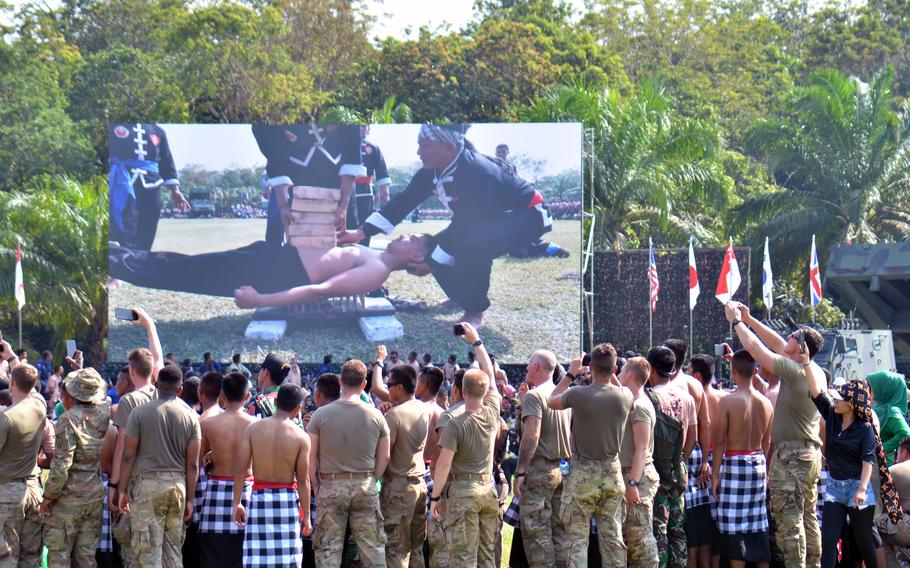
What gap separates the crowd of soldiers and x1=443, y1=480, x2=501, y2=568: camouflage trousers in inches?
0.5

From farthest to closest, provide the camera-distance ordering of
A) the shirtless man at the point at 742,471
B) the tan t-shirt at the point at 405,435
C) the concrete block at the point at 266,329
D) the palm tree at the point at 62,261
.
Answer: the palm tree at the point at 62,261 < the concrete block at the point at 266,329 < the shirtless man at the point at 742,471 < the tan t-shirt at the point at 405,435

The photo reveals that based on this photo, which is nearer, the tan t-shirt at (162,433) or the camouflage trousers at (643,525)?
the tan t-shirt at (162,433)

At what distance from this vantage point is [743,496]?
9602mm

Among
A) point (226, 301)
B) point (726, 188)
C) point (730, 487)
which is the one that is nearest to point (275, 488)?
point (730, 487)

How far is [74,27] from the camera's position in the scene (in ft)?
163

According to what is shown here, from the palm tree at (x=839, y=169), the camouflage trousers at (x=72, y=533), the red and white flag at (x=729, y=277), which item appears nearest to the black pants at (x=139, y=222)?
the red and white flag at (x=729, y=277)

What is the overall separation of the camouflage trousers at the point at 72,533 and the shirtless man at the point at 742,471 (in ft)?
13.9

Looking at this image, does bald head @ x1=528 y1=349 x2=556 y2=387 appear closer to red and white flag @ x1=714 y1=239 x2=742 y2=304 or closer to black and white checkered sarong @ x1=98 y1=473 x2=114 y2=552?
black and white checkered sarong @ x1=98 y1=473 x2=114 y2=552

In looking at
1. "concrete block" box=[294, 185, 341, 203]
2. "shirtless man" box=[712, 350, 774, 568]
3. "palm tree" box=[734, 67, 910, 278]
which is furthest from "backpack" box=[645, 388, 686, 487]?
"palm tree" box=[734, 67, 910, 278]

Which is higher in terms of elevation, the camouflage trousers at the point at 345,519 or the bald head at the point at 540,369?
the bald head at the point at 540,369

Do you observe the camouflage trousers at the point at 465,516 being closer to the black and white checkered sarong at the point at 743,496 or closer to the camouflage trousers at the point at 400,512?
the camouflage trousers at the point at 400,512

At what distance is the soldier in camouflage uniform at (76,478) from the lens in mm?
8766

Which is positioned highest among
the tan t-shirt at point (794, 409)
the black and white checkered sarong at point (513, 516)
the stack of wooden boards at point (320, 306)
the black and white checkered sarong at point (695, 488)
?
the tan t-shirt at point (794, 409)

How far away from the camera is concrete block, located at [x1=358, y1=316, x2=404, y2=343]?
28312 millimetres
